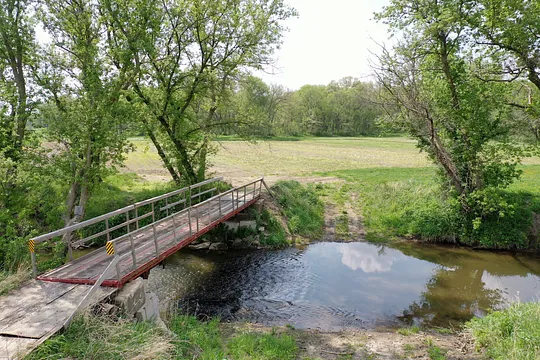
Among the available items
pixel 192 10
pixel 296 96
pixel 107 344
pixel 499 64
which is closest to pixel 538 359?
pixel 107 344

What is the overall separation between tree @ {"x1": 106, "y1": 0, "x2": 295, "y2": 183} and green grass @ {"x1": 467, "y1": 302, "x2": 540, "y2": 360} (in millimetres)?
13789

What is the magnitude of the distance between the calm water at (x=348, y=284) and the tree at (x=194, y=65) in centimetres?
585

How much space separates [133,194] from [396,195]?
15368 mm

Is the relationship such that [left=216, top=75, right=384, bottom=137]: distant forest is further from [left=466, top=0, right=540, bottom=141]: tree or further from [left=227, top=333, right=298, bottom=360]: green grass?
[left=227, top=333, right=298, bottom=360]: green grass

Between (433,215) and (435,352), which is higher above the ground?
(433,215)

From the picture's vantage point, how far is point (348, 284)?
1283 centimetres

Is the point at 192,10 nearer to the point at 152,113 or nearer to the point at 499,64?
the point at 152,113

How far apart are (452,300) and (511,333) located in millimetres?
4025

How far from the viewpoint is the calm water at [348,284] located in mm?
10711

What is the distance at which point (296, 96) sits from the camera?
272 feet

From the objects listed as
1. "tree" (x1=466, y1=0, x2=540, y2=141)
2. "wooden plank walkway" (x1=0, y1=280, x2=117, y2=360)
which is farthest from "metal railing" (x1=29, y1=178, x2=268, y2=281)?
"tree" (x1=466, y1=0, x2=540, y2=141)

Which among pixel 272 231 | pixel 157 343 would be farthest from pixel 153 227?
pixel 272 231

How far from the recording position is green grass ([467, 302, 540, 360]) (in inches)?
267

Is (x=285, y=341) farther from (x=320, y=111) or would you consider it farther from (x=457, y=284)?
(x=320, y=111)
